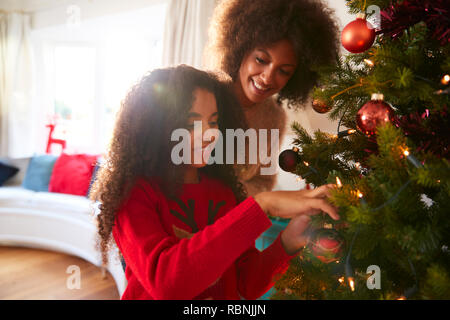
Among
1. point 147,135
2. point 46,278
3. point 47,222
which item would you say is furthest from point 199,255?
point 47,222

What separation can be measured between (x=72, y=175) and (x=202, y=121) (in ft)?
7.55

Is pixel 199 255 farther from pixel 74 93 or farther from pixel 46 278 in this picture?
pixel 74 93

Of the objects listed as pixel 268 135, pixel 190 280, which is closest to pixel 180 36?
pixel 268 135

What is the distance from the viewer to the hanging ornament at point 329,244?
471 mm

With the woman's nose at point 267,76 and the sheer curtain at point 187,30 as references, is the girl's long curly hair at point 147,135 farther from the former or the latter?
the sheer curtain at point 187,30

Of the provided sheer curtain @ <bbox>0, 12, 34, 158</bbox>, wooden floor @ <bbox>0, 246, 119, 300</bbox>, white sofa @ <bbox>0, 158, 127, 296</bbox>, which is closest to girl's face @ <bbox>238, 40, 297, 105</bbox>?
wooden floor @ <bbox>0, 246, 119, 300</bbox>

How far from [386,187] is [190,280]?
34 centimetres

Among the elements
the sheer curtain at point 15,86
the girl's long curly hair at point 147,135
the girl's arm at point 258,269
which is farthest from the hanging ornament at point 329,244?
the sheer curtain at point 15,86

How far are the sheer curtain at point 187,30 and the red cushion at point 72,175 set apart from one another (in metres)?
1.32

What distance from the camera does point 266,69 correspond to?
0.80 meters

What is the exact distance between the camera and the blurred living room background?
77.9 inches

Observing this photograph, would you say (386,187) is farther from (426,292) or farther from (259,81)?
(259,81)
